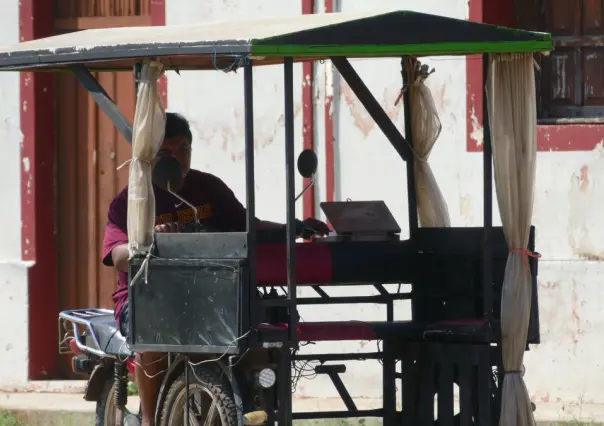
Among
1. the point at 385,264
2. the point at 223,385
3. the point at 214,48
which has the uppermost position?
the point at 214,48

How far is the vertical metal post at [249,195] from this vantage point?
7074mm

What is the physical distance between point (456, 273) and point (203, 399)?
1.38 metres

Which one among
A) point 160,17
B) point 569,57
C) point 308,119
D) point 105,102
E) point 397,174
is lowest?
point 397,174

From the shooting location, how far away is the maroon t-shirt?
25.5ft

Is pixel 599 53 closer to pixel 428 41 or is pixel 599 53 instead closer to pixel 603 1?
pixel 603 1

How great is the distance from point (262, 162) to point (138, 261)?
349 cm

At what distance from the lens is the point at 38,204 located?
1127 cm

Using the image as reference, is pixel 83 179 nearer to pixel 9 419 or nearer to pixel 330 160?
pixel 9 419

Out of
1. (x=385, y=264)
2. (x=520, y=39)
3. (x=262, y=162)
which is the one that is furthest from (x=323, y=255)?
(x=262, y=162)

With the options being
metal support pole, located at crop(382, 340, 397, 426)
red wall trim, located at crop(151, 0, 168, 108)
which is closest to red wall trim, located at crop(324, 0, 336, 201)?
red wall trim, located at crop(151, 0, 168, 108)

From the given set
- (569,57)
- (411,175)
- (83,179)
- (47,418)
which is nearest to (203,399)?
(411,175)

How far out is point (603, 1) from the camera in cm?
1038

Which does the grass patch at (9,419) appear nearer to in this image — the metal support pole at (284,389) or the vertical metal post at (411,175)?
the vertical metal post at (411,175)

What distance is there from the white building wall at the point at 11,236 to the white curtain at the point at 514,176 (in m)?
4.59
